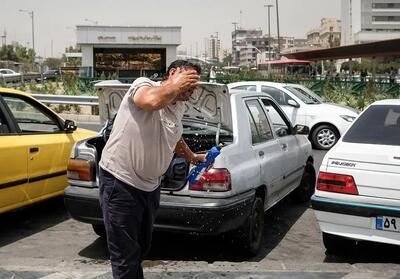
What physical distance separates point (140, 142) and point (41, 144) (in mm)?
3291

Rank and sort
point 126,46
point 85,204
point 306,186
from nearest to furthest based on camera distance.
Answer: point 85,204 < point 306,186 < point 126,46

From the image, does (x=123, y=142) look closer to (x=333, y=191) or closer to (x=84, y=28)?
(x=333, y=191)

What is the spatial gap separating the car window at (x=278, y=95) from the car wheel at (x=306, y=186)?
5.99 metres

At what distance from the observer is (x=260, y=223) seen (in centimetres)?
520

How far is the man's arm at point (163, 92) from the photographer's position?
2.76 m

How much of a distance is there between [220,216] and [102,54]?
1673 inches

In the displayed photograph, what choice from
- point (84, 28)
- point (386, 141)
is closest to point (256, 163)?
point (386, 141)

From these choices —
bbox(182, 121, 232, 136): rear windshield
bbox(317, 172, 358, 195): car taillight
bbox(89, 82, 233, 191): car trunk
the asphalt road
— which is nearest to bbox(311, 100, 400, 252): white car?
bbox(317, 172, 358, 195): car taillight

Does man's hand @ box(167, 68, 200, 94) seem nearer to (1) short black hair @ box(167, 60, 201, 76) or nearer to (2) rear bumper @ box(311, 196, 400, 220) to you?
(1) short black hair @ box(167, 60, 201, 76)

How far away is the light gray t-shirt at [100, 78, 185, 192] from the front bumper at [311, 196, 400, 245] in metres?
2.08

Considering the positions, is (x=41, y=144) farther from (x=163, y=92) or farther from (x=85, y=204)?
(x=163, y=92)

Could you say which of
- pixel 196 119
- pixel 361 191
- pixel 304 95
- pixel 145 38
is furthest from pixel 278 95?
pixel 145 38

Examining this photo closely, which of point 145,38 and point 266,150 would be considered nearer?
point 266,150

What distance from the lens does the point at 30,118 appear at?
680cm
